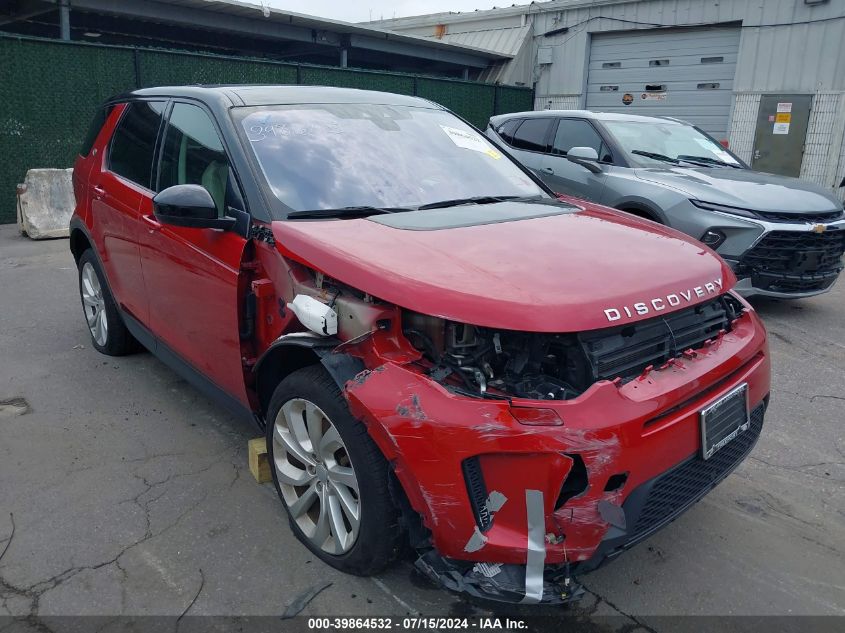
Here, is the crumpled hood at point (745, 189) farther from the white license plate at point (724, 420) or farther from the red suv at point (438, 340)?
the white license plate at point (724, 420)

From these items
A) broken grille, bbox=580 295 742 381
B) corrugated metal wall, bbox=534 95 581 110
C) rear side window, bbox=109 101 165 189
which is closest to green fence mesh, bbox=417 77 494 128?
corrugated metal wall, bbox=534 95 581 110

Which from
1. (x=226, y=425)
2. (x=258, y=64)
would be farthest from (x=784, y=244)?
(x=258, y=64)

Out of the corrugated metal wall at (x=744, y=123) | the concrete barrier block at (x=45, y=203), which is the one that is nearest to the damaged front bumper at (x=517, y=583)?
the concrete barrier block at (x=45, y=203)

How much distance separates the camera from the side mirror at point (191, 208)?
2.88m

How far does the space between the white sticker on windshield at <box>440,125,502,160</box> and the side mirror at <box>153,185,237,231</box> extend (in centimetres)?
141

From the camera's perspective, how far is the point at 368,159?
3.24 meters

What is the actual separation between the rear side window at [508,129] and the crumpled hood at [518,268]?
6.00 m

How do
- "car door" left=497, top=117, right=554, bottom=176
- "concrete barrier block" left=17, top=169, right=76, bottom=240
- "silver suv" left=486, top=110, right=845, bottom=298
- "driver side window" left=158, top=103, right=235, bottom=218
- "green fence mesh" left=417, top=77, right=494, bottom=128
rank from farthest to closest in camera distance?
"green fence mesh" left=417, top=77, right=494, bottom=128 < "concrete barrier block" left=17, top=169, right=76, bottom=240 < "car door" left=497, top=117, right=554, bottom=176 < "silver suv" left=486, top=110, right=845, bottom=298 < "driver side window" left=158, top=103, right=235, bottom=218

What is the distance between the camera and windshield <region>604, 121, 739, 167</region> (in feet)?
23.4

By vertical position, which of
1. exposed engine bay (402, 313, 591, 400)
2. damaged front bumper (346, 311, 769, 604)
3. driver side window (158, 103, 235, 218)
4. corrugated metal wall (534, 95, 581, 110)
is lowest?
damaged front bumper (346, 311, 769, 604)

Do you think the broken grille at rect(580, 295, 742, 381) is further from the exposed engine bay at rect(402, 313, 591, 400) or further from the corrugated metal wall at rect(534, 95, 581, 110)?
the corrugated metal wall at rect(534, 95, 581, 110)

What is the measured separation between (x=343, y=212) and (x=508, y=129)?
250 inches

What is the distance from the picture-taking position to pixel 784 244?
5.77 metres

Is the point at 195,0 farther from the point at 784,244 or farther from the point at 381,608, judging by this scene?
the point at 381,608
